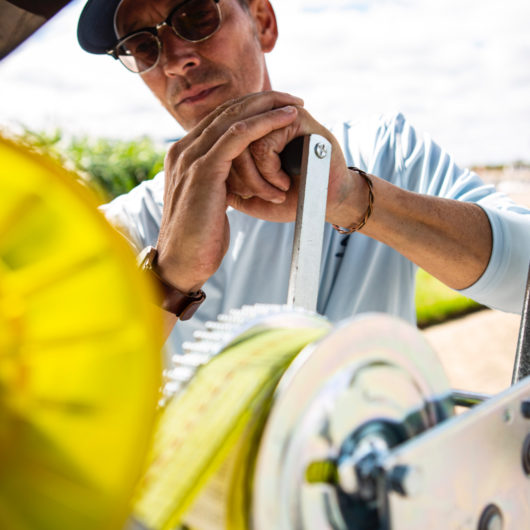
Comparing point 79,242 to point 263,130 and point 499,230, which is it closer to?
point 263,130

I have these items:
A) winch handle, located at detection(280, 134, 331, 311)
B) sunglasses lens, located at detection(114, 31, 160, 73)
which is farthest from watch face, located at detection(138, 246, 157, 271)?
sunglasses lens, located at detection(114, 31, 160, 73)

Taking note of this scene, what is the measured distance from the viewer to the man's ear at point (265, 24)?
2271 mm

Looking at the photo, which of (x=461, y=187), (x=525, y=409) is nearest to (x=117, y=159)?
(x=461, y=187)

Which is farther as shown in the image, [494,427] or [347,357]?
[494,427]

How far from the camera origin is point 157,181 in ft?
7.85

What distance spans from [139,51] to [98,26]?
210 mm

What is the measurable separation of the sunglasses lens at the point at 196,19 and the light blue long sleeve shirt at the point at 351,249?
25.4 inches

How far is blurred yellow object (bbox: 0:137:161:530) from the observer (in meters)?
0.40

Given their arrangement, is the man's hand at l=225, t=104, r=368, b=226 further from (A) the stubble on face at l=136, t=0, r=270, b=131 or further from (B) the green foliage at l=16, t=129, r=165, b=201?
(B) the green foliage at l=16, t=129, r=165, b=201

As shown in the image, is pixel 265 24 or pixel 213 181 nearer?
pixel 213 181

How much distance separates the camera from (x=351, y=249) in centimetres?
207

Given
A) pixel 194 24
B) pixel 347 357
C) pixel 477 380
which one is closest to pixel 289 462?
pixel 347 357

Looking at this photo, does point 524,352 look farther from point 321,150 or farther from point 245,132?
point 245,132

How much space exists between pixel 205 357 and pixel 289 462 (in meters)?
0.16
